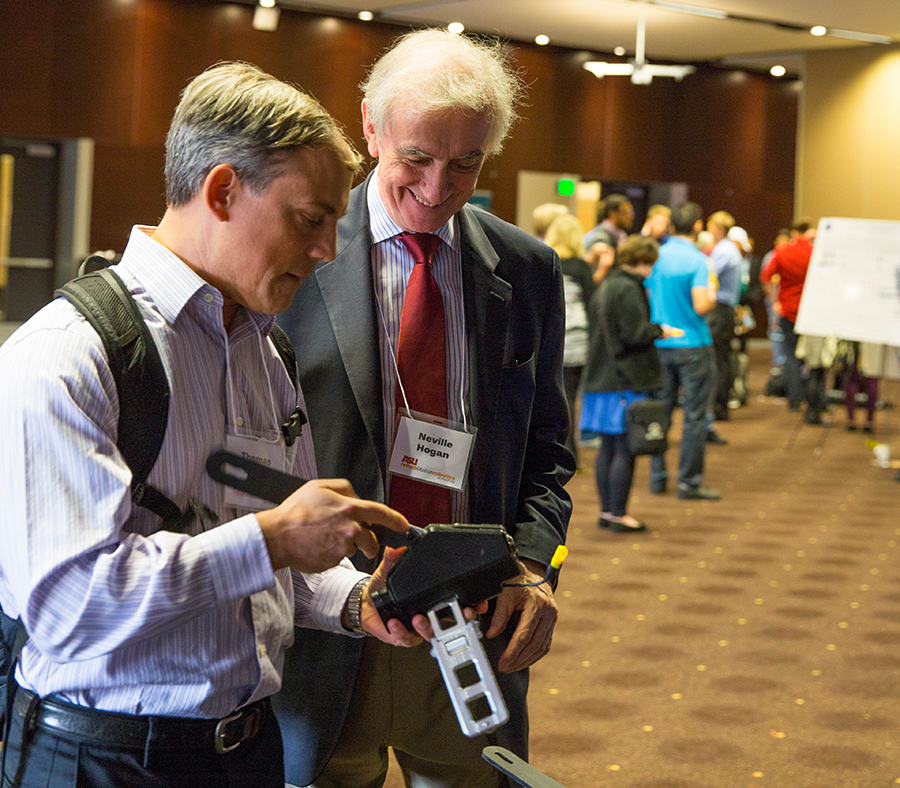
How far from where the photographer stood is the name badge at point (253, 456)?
116cm

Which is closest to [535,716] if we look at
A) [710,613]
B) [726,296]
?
[710,613]

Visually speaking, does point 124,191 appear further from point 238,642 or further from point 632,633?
point 238,642

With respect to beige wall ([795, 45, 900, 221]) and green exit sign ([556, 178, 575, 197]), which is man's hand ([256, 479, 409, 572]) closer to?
green exit sign ([556, 178, 575, 197])

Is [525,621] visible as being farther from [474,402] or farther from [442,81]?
[442,81]

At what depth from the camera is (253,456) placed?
1.21 metres

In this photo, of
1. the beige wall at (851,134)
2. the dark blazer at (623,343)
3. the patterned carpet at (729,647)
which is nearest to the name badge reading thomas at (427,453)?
the patterned carpet at (729,647)

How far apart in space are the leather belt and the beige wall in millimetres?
14441

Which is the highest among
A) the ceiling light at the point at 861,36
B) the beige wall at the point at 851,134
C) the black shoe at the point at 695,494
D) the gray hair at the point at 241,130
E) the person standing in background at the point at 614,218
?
the ceiling light at the point at 861,36

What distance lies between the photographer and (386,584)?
1.29 m

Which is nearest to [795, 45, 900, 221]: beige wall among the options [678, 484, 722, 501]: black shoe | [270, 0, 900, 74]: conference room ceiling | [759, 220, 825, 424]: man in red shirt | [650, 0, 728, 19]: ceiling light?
[270, 0, 900, 74]: conference room ceiling

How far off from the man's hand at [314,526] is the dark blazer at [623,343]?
486 cm

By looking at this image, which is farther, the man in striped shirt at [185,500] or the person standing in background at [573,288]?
the person standing in background at [573,288]

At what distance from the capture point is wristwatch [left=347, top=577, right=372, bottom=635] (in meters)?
1.38

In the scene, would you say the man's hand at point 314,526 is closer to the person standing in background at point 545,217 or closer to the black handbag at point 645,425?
the black handbag at point 645,425
